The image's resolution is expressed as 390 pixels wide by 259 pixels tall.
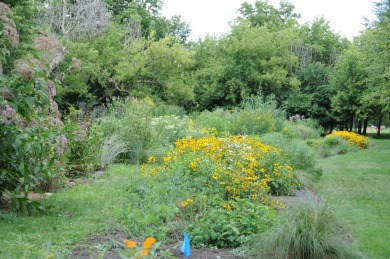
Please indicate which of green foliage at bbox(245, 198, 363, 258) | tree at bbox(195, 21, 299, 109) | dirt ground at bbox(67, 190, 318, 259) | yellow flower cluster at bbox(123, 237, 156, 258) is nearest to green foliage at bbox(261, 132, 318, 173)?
green foliage at bbox(245, 198, 363, 258)

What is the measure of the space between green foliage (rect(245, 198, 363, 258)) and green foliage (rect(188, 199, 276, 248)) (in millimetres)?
258

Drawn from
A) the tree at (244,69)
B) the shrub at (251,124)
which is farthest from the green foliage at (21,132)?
the tree at (244,69)

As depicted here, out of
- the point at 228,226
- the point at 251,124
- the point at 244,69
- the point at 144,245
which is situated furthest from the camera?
the point at 244,69

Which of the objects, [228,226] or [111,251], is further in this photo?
[228,226]

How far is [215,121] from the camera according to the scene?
1581cm

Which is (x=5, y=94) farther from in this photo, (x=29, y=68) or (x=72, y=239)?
(x=72, y=239)

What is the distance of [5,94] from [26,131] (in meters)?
0.53

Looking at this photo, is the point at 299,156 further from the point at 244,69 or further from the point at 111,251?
the point at 244,69

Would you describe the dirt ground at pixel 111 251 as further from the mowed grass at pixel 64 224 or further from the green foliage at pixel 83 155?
the green foliage at pixel 83 155

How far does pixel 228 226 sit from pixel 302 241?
2.60ft

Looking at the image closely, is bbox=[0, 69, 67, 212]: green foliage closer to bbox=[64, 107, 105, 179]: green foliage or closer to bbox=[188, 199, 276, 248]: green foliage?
bbox=[188, 199, 276, 248]: green foliage

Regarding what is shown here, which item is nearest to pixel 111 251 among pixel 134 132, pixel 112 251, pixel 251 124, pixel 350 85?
pixel 112 251

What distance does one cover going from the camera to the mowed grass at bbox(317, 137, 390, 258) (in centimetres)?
520

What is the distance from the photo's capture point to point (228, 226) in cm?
459
